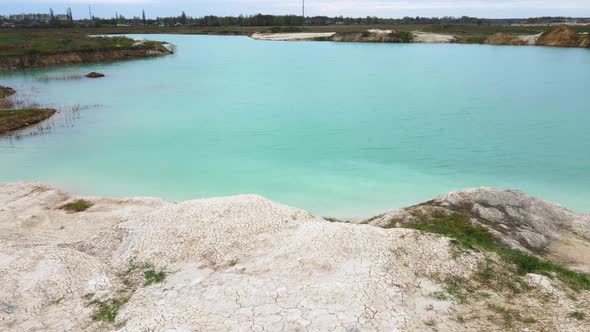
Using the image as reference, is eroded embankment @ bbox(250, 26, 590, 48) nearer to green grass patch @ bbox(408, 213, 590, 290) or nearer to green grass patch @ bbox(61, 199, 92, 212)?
green grass patch @ bbox(408, 213, 590, 290)

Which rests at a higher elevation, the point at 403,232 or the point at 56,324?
the point at 403,232

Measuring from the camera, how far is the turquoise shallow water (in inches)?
895

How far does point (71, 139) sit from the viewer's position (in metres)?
30.1

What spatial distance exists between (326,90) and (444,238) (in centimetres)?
3750

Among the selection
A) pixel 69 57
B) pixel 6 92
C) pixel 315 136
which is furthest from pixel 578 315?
pixel 69 57

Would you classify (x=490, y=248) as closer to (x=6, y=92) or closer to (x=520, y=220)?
(x=520, y=220)

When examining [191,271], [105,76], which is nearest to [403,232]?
[191,271]

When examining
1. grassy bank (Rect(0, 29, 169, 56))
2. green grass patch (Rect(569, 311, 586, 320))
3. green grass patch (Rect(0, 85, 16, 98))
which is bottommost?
green grass patch (Rect(569, 311, 586, 320))

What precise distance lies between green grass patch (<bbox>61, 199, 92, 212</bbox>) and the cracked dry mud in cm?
338

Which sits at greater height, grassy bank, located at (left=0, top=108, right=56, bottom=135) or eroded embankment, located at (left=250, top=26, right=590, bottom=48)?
eroded embankment, located at (left=250, top=26, right=590, bottom=48)

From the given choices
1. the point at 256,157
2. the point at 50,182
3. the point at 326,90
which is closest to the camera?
the point at 50,182

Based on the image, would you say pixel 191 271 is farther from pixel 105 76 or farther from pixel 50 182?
pixel 105 76

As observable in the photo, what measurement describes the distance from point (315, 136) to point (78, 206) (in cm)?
1745

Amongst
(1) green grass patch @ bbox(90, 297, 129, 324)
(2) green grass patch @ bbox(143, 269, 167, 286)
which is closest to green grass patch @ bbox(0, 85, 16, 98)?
(2) green grass patch @ bbox(143, 269, 167, 286)
